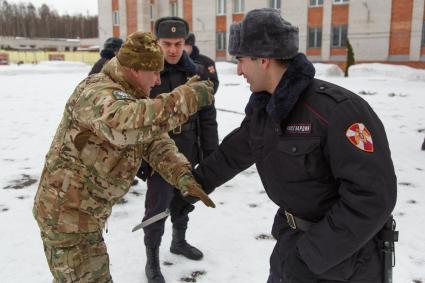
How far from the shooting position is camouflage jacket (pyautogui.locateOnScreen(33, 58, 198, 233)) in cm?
171

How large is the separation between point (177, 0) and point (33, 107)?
2607 centimetres

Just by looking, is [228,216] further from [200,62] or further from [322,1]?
[322,1]

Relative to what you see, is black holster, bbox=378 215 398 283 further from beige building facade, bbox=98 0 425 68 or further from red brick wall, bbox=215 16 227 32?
red brick wall, bbox=215 16 227 32

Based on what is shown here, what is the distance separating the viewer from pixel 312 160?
5.21ft

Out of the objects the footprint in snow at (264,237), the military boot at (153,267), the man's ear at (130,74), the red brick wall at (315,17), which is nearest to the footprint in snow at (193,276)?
the military boot at (153,267)

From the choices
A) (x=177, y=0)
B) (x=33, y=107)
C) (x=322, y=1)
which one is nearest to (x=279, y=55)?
(x=33, y=107)

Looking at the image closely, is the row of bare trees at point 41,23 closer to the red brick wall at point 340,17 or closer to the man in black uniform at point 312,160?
the red brick wall at point 340,17

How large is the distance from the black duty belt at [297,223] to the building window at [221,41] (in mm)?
33116

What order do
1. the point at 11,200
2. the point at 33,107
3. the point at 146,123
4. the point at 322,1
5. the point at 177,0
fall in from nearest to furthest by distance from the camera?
the point at 146,123 < the point at 11,200 < the point at 33,107 < the point at 322,1 < the point at 177,0

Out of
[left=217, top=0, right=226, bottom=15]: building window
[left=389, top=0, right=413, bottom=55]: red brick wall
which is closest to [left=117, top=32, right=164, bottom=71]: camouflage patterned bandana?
A: [left=389, top=0, right=413, bottom=55]: red brick wall

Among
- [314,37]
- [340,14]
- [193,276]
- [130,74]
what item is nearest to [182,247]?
[193,276]

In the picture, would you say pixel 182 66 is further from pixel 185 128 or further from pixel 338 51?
pixel 338 51

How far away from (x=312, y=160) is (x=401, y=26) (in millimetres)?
28674

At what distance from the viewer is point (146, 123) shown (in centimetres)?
167
